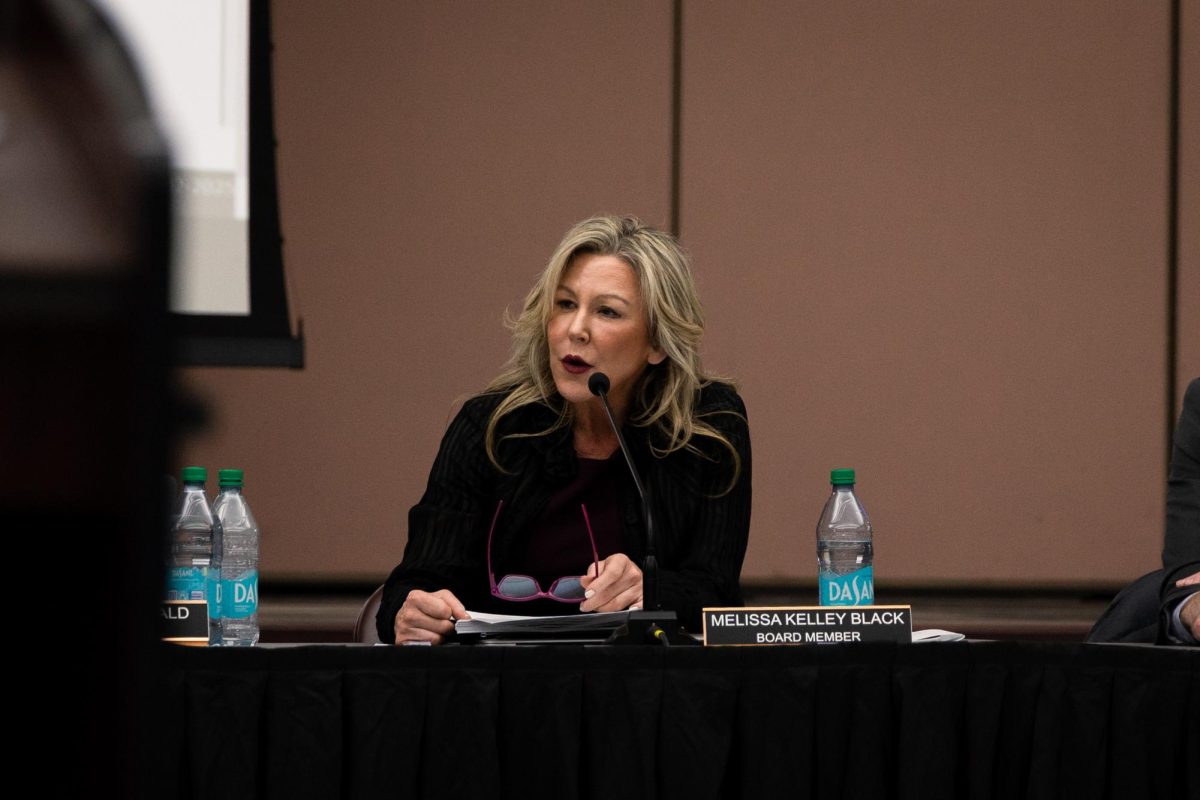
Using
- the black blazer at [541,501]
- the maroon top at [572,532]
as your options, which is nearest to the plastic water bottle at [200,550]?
the black blazer at [541,501]

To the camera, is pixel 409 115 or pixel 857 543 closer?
pixel 857 543

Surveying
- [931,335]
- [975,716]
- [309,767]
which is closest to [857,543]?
[975,716]

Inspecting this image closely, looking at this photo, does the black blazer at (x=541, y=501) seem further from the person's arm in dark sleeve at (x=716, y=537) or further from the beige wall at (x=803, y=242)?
the beige wall at (x=803, y=242)

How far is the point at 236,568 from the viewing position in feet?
6.43

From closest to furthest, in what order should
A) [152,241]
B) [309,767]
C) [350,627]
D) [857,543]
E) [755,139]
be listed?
[152,241], [309,767], [857,543], [350,627], [755,139]

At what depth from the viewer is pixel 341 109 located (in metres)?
3.47

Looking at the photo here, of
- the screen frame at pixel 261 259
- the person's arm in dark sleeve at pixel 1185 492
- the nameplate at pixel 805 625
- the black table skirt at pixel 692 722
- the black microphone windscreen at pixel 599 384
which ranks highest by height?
the screen frame at pixel 261 259

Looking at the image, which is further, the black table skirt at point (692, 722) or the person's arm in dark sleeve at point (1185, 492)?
the person's arm in dark sleeve at point (1185, 492)

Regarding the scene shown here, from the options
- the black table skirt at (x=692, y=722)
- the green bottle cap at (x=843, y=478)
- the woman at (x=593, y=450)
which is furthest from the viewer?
the woman at (x=593, y=450)

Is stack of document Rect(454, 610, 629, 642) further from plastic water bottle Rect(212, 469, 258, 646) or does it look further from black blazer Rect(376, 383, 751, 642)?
black blazer Rect(376, 383, 751, 642)

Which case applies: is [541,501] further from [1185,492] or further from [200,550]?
[1185,492]

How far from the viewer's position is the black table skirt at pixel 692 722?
1426 mm

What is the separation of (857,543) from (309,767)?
44.7 inches

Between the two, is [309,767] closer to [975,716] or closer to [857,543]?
[975,716]
